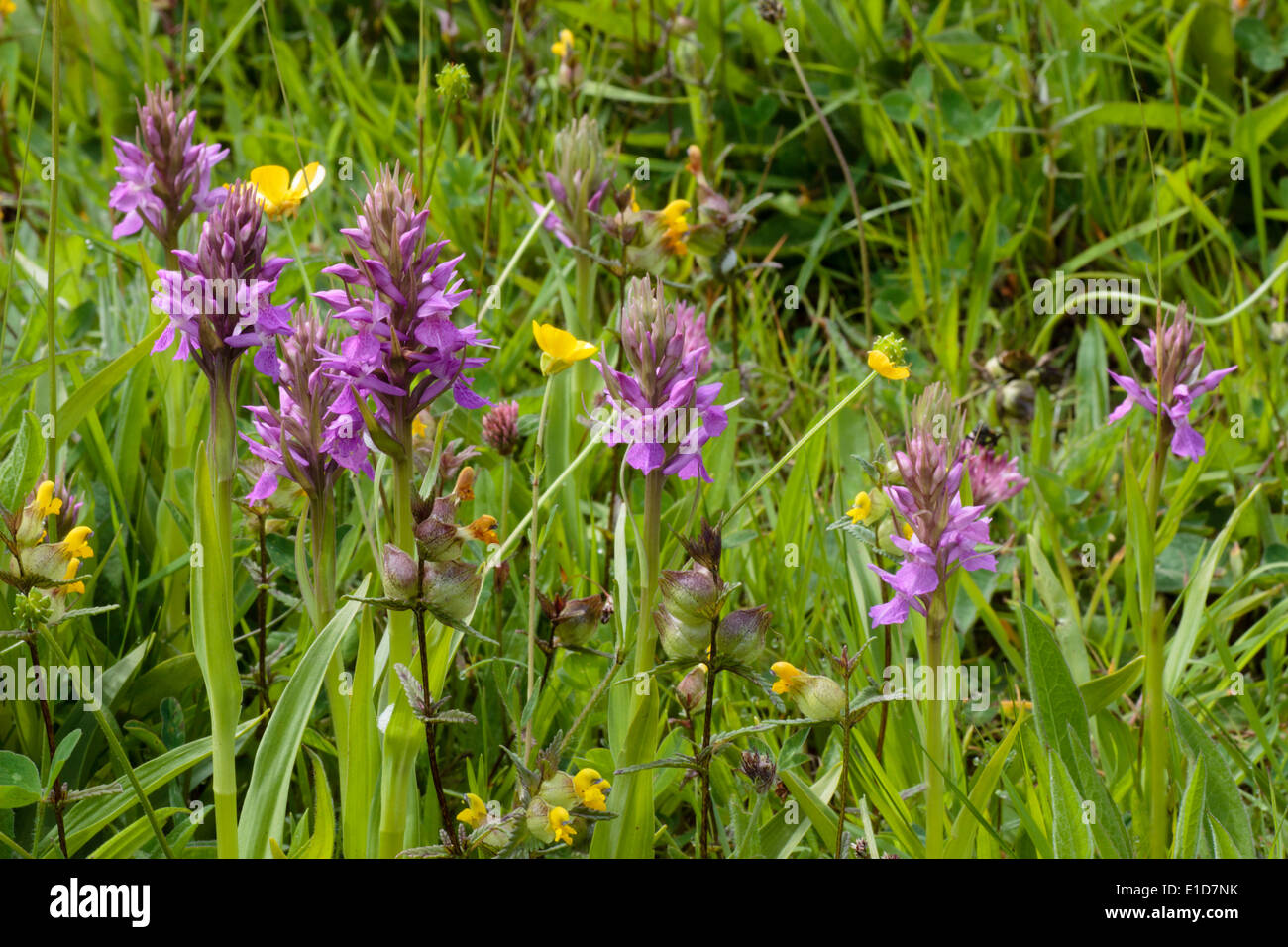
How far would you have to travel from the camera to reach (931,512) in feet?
4.40

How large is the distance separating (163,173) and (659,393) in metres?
1.09

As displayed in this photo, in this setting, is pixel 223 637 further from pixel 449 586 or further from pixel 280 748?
pixel 449 586

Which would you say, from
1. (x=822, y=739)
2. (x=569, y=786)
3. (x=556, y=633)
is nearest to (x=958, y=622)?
(x=822, y=739)

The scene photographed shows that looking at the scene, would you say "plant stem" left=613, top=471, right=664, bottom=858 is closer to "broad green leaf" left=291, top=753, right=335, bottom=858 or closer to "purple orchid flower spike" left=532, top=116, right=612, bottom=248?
"broad green leaf" left=291, top=753, right=335, bottom=858

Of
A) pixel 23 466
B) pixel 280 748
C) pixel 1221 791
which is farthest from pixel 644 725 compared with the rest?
pixel 23 466

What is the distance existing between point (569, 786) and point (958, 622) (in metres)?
1.10

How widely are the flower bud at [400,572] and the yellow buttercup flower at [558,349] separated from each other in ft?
0.92

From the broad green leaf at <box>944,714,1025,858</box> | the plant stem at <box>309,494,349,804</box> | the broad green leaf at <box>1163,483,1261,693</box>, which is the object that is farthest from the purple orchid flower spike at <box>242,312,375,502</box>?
the broad green leaf at <box>1163,483,1261,693</box>

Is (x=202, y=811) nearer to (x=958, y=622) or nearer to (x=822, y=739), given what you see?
(x=822, y=739)

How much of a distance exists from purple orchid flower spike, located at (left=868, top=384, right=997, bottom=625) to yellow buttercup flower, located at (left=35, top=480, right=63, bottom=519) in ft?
3.41

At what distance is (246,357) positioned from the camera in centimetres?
252

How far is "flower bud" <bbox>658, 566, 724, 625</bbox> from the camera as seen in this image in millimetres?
1325

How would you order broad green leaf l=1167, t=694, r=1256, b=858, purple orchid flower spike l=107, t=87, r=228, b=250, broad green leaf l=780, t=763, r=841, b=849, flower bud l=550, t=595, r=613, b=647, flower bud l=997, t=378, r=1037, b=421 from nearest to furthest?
broad green leaf l=780, t=763, r=841, b=849 → broad green leaf l=1167, t=694, r=1256, b=858 → flower bud l=550, t=595, r=613, b=647 → purple orchid flower spike l=107, t=87, r=228, b=250 → flower bud l=997, t=378, r=1037, b=421

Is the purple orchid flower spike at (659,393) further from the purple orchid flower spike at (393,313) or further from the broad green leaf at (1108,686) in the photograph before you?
the broad green leaf at (1108,686)
